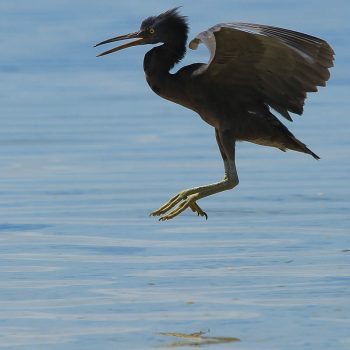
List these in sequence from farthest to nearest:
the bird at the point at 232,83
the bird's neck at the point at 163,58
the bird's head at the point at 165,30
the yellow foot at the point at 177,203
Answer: the bird's head at the point at 165,30 → the bird's neck at the point at 163,58 → the bird at the point at 232,83 → the yellow foot at the point at 177,203

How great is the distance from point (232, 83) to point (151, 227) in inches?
73.3

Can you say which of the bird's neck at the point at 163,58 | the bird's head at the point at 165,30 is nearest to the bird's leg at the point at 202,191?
the bird's neck at the point at 163,58

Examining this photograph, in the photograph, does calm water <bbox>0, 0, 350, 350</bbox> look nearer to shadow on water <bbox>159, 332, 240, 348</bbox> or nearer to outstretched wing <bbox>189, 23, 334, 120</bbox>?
shadow on water <bbox>159, 332, 240, 348</bbox>

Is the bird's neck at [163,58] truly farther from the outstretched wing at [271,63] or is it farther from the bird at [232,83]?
the outstretched wing at [271,63]

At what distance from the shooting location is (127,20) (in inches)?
1085

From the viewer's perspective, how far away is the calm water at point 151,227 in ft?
31.3

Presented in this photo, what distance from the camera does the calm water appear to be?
954 centimetres

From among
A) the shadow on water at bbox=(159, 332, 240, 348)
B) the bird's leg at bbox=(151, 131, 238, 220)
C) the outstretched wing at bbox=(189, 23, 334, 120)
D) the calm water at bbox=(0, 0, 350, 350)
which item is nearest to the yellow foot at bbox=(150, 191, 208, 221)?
the bird's leg at bbox=(151, 131, 238, 220)

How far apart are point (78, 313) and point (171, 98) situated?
2.12 meters

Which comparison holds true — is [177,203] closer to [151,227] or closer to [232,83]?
[232,83]

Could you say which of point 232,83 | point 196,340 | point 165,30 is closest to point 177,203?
point 232,83

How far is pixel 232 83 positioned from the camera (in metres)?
11.4

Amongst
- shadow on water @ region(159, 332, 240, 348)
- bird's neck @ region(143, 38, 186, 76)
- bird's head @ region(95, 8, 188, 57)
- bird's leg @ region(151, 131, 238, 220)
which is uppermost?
bird's head @ region(95, 8, 188, 57)

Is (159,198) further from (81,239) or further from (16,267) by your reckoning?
→ (16,267)
